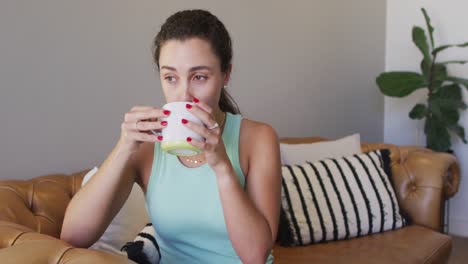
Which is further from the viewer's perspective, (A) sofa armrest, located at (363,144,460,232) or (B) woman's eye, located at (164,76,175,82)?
(A) sofa armrest, located at (363,144,460,232)

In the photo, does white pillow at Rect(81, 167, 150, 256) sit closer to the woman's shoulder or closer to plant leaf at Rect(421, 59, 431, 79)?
the woman's shoulder

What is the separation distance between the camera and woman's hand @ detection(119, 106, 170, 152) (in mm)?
898

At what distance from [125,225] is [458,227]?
2.81 meters

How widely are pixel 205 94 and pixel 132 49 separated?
1.07 m

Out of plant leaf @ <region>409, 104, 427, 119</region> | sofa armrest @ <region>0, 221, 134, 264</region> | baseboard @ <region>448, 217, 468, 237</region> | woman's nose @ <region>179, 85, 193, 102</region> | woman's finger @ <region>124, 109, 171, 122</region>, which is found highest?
woman's nose @ <region>179, 85, 193, 102</region>

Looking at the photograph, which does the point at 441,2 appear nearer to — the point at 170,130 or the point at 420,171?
the point at 420,171

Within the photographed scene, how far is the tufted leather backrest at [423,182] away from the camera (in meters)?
2.30

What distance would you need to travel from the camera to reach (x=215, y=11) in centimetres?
240

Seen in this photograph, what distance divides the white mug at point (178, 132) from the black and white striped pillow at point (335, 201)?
1.21 meters

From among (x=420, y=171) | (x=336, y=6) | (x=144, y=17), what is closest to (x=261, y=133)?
(x=144, y=17)

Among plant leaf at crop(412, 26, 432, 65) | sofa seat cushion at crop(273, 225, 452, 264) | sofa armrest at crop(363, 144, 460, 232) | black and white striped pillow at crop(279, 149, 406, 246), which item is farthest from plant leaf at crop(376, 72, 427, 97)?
sofa seat cushion at crop(273, 225, 452, 264)

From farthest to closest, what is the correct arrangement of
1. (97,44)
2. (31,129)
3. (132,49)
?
(132,49) → (97,44) → (31,129)

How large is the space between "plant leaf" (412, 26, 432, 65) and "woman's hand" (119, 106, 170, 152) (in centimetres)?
281

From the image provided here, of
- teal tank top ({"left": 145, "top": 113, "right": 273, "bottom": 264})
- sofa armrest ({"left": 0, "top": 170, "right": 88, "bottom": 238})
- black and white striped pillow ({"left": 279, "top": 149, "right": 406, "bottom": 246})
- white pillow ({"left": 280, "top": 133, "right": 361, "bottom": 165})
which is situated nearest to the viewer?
teal tank top ({"left": 145, "top": 113, "right": 273, "bottom": 264})
